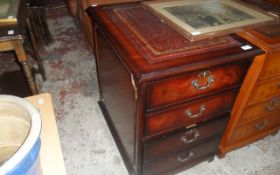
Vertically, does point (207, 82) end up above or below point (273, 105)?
above

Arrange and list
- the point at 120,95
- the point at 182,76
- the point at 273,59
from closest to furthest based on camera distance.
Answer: the point at 182,76, the point at 273,59, the point at 120,95

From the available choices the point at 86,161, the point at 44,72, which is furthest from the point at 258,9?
the point at 44,72

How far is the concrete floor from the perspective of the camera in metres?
1.57

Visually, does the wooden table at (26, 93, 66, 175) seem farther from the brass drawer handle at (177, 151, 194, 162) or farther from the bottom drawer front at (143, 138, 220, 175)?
the brass drawer handle at (177, 151, 194, 162)

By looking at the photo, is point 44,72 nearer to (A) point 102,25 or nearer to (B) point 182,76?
(A) point 102,25

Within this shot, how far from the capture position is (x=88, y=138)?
5.72 ft

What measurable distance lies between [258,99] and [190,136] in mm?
460

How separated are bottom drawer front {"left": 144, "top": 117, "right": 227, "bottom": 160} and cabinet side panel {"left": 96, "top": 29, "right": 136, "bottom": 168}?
0.12 meters

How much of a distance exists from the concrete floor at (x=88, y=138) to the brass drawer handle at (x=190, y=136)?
37cm

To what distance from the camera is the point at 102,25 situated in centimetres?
120

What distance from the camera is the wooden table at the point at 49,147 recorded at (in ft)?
2.67

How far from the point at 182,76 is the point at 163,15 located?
1.42ft

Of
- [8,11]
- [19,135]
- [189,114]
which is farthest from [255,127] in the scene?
[8,11]

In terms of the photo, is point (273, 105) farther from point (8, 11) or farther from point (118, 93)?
point (8, 11)
